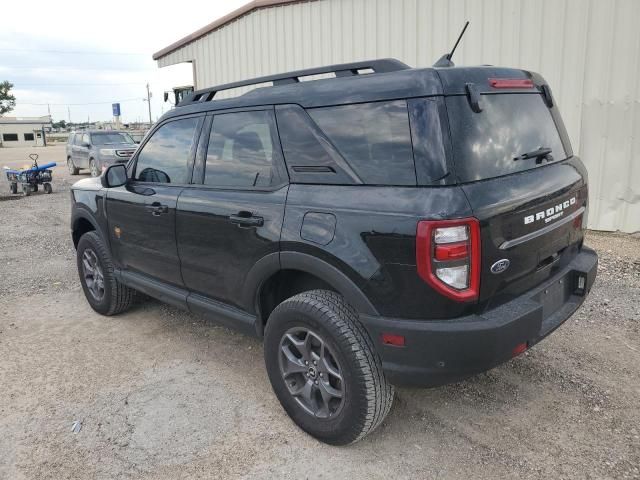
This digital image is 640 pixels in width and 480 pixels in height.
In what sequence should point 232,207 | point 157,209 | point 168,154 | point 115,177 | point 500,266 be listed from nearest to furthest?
point 500,266 < point 232,207 < point 157,209 < point 168,154 < point 115,177

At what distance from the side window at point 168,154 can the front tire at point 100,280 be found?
883 mm

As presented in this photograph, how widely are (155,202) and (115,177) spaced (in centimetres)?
60

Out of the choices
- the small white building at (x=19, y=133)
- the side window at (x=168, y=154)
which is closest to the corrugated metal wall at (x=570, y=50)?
the side window at (x=168, y=154)

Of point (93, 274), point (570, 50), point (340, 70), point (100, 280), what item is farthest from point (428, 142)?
point (570, 50)

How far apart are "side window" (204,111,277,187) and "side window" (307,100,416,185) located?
0.47 metres

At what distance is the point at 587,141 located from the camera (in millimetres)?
6949

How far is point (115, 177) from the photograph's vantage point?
401cm

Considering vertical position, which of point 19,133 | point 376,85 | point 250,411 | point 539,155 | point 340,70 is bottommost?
point 250,411

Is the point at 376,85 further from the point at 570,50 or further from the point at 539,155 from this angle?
the point at 570,50

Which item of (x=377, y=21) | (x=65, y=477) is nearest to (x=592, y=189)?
(x=377, y=21)

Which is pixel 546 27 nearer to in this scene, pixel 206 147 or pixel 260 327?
pixel 206 147

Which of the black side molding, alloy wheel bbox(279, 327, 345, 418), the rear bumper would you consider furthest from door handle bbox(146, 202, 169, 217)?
the rear bumper

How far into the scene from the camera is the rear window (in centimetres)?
230

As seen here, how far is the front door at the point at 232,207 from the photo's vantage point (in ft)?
9.41
